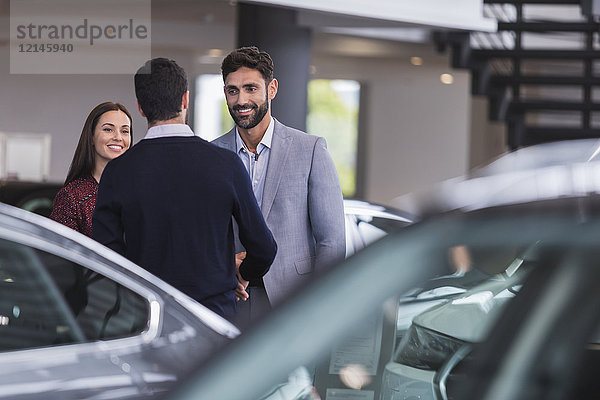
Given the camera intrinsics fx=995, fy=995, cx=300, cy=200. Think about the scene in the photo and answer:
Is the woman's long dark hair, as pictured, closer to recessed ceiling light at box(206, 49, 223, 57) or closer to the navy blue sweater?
the navy blue sweater

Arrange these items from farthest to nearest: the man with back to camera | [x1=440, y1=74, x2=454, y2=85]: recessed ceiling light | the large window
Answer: the large window < [x1=440, y1=74, x2=454, y2=85]: recessed ceiling light < the man with back to camera

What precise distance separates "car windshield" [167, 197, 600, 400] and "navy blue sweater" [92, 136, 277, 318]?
4.85 feet

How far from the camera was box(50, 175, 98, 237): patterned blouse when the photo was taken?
12.1ft

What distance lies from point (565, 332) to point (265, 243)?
194 centimetres

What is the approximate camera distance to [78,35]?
8328 millimetres

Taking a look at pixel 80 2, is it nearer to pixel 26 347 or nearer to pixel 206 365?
pixel 26 347

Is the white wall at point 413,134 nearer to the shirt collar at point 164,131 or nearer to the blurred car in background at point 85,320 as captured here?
the shirt collar at point 164,131

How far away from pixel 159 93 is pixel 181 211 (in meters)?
0.42

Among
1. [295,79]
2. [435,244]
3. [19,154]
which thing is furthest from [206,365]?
[19,154]

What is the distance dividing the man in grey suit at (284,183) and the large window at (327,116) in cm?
817

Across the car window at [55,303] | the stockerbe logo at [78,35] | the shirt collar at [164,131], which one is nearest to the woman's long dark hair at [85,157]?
the shirt collar at [164,131]

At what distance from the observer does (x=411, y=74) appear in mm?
14156

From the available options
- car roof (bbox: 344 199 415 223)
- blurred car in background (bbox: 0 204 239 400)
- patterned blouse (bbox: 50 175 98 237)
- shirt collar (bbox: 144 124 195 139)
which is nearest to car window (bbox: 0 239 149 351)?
blurred car in background (bbox: 0 204 239 400)

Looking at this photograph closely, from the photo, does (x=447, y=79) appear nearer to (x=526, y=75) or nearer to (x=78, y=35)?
(x=526, y=75)
